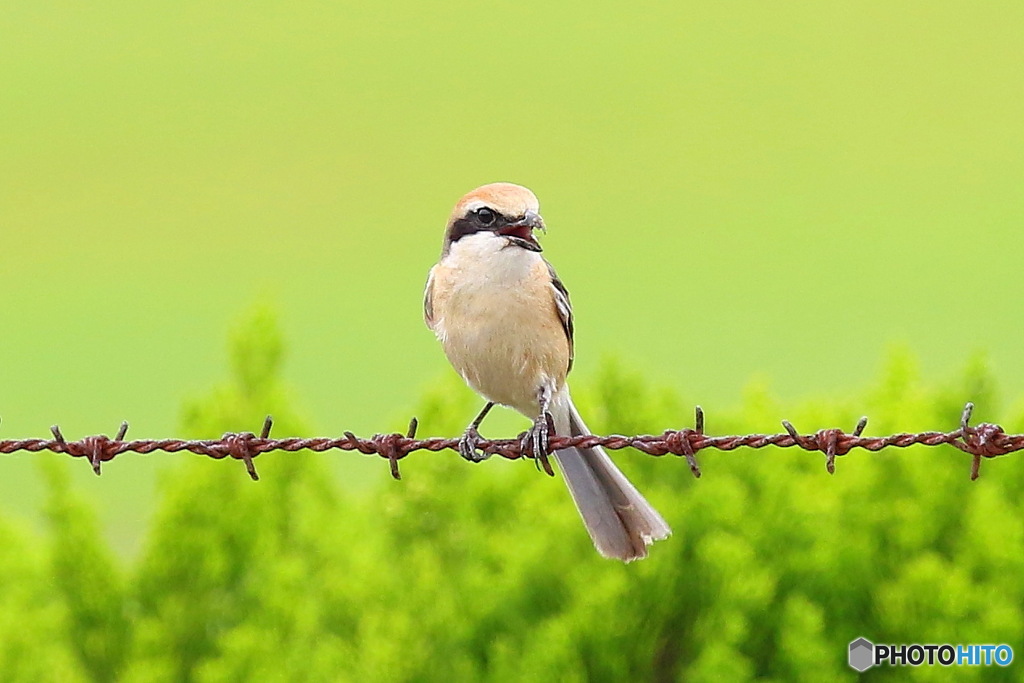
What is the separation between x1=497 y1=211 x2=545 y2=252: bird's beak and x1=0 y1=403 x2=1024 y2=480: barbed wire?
629 mm

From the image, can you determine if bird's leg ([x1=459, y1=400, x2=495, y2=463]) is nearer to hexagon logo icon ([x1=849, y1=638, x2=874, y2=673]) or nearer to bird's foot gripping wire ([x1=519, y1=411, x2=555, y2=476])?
bird's foot gripping wire ([x1=519, y1=411, x2=555, y2=476])

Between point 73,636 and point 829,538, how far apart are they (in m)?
2.79

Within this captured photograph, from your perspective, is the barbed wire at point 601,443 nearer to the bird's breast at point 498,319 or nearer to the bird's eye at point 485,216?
the bird's breast at point 498,319

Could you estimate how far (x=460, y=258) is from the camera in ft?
13.4

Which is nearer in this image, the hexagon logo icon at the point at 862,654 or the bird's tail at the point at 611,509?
the bird's tail at the point at 611,509

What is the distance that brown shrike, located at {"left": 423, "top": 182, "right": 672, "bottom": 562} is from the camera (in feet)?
12.5

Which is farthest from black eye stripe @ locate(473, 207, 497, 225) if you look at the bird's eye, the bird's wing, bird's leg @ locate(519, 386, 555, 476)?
bird's leg @ locate(519, 386, 555, 476)

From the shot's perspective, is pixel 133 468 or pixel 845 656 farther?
pixel 133 468

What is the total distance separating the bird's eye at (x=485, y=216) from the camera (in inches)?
154

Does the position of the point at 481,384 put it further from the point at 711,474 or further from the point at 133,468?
the point at 133,468

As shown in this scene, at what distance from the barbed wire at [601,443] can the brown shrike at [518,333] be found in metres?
0.35

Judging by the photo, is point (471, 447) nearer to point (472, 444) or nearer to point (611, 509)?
point (472, 444)

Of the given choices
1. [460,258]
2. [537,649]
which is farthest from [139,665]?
[460,258]

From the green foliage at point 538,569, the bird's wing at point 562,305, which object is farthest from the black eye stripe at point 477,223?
the green foliage at point 538,569
